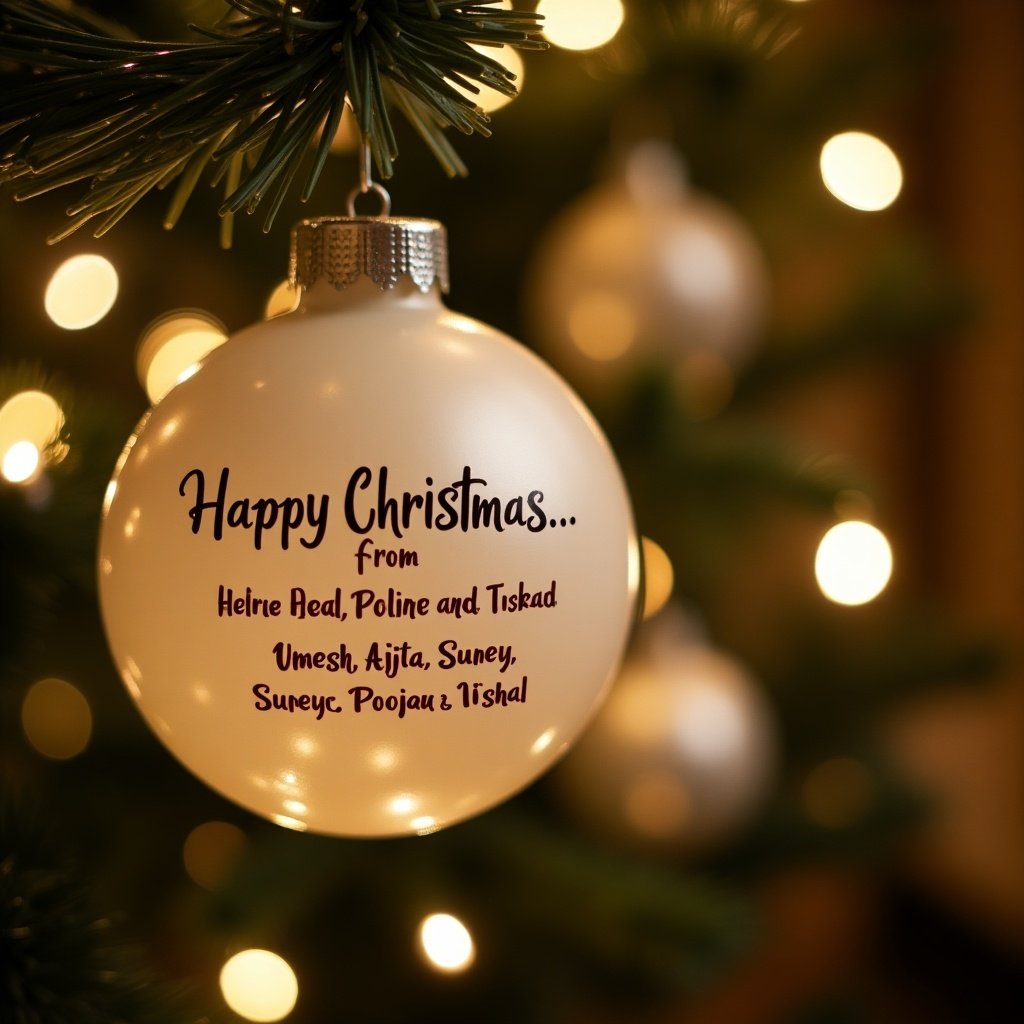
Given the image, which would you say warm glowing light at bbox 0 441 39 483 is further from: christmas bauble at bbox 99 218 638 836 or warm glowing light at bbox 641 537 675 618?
warm glowing light at bbox 641 537 675 618

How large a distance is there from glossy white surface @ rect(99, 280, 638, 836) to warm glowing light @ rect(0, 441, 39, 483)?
19cm

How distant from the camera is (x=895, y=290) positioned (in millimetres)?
1030

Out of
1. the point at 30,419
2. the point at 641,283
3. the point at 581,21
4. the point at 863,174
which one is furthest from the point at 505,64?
the point at 30,419

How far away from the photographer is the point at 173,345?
87cm

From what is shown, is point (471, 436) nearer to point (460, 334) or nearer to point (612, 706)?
point (460, 334)

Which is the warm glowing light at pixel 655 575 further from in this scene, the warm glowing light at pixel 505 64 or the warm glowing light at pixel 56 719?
the warm glowing light at pixel 56 719

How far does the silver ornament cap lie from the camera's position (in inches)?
16.1

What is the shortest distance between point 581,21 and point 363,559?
2.01ft

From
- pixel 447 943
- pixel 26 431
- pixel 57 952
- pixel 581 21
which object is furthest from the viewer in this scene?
pixel 581 21

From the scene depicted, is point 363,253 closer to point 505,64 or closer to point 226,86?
point 226,86

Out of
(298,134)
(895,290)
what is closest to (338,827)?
(298,134)

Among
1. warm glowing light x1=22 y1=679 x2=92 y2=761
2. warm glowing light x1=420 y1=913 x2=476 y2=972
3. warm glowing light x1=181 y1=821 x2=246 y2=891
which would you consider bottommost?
warm glowing light x1=420 y1=913 x2=476 y2=972

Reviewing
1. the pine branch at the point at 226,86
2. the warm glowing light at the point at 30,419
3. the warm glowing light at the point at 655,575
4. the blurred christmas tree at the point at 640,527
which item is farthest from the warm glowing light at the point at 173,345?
the pine branch at the point at 226,86

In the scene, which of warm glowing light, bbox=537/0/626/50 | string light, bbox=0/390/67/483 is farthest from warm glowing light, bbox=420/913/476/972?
warm glowing light, bbox=537/0/626/50
